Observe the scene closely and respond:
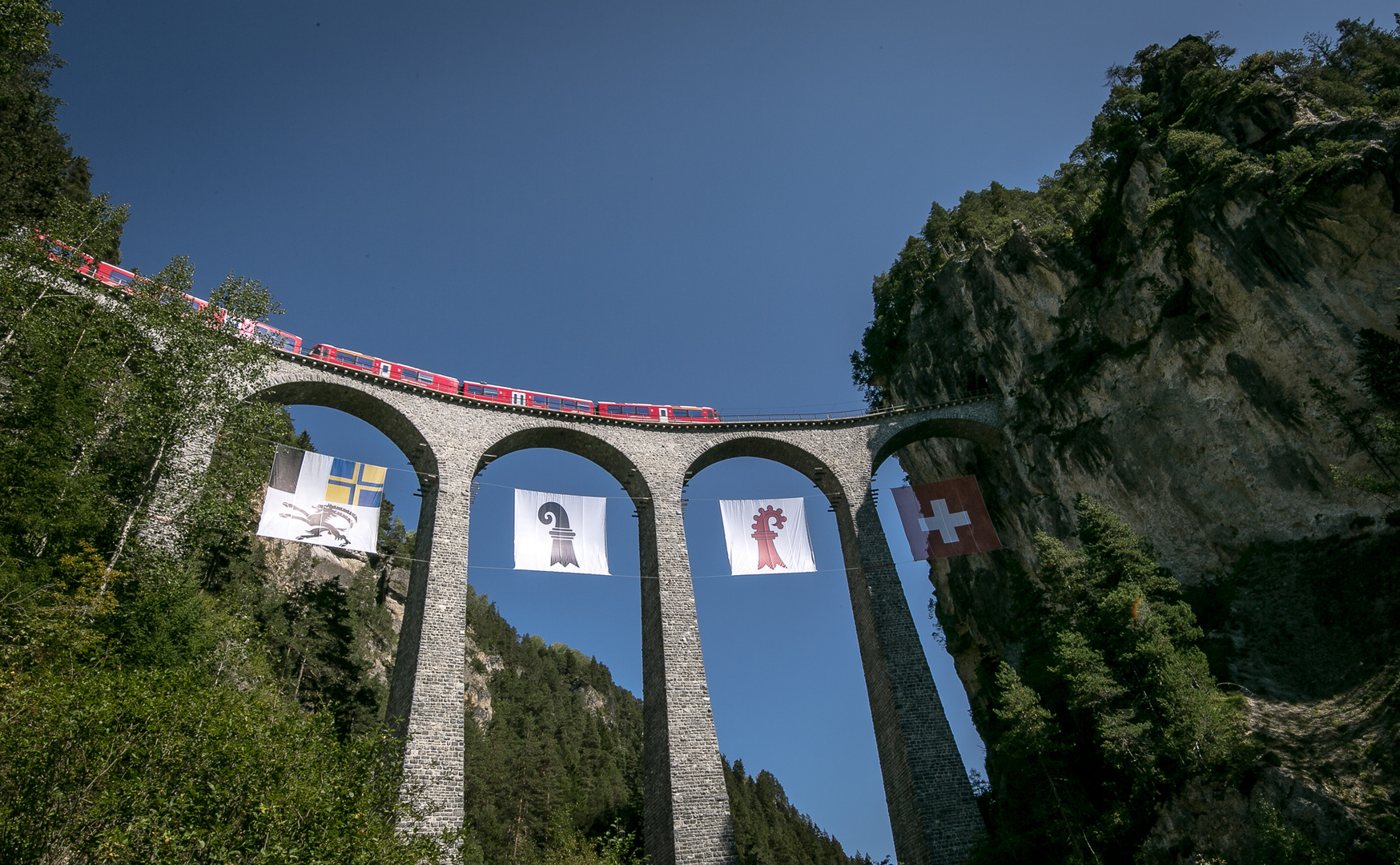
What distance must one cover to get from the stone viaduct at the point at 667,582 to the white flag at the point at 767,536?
2.37 metres

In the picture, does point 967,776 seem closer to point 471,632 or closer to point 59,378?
point 59,378

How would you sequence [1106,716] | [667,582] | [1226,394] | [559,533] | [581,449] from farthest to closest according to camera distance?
[581,449]
[667,582]
[1226,394]
[559,533]
[1106,716]

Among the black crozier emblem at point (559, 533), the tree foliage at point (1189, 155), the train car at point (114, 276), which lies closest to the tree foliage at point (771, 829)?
the black crozier emblem at point (559, 533)

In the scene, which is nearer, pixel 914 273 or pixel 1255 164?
pixel 1255 164

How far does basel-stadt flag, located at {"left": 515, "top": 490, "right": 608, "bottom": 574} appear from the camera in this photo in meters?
24.8

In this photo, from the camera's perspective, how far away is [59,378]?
17078 millimetres

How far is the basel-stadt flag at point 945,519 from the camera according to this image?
92.8ft

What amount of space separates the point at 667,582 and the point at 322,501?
37.6 ft

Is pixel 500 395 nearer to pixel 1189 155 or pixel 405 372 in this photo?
pixel 405 372

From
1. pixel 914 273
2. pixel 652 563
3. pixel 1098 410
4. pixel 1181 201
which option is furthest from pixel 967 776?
pixel 914 273

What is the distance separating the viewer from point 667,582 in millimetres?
27328

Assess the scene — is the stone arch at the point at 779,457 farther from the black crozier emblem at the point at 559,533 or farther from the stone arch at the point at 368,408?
the stone arch at the point at 368,408

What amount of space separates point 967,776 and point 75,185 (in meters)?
38.0

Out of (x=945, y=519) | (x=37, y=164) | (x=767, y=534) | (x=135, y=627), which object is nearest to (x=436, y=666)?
(x=135, y=627)
